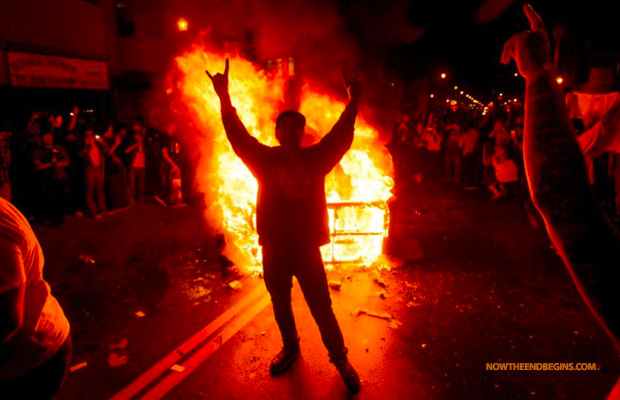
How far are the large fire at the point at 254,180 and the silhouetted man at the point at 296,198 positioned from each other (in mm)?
2852

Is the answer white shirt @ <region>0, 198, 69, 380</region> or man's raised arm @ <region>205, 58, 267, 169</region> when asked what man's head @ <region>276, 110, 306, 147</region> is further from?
white shirt @ <region>0, 198, 69, 380</region>

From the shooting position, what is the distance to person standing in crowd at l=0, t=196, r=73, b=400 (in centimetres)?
176

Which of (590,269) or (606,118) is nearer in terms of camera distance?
(590,269)

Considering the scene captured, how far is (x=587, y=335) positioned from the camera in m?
4.33

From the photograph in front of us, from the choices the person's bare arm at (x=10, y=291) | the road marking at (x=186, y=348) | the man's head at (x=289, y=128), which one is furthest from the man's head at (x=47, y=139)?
the person's bare arm at (x=10, y=291)

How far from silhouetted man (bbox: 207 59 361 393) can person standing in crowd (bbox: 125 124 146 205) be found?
8.21 meters

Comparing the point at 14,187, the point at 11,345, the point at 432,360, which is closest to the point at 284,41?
the point at 14,187

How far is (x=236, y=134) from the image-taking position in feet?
11.1

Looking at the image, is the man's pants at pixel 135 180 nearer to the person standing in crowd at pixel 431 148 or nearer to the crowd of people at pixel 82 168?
the crowd of people at pixel 82 168

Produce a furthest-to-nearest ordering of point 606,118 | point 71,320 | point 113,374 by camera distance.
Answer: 1. point 606,118
2. point 71,320
3. point 113,374

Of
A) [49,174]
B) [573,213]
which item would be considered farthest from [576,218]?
[49,174]

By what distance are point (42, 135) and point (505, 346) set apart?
9.88 m

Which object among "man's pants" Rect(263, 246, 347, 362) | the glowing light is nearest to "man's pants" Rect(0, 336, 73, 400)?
"man's pants" Rect(263, 246, 347, 362)

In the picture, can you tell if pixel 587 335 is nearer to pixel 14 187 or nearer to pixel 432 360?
pixel 432 360
